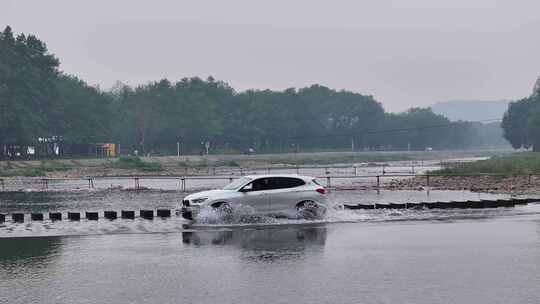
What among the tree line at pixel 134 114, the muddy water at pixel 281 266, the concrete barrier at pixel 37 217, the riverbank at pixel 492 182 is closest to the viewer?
the muddy water at pixel 281 266

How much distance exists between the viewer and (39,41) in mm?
104750

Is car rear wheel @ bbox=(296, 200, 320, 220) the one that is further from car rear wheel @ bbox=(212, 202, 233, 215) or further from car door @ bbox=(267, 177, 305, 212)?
car rear wheel @ bbox=(212, 202, 233, 215)

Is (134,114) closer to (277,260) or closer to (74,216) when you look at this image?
(74,216)

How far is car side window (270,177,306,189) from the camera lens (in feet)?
75.5

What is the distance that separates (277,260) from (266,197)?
8141mm

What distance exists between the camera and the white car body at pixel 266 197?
22.1m

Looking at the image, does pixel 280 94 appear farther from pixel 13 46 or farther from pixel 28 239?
pixel 28 239

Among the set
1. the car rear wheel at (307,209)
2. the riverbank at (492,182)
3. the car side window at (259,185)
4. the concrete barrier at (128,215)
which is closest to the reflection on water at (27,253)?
the concrete barrier at (128,215)

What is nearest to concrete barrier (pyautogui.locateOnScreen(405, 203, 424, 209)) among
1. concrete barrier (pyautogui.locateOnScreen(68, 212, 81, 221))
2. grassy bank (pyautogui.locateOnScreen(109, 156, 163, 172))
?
concrete barrier (pyautogui.locateOnScreen(68, 212, 81, 221))

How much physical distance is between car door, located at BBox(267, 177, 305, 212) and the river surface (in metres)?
0.51

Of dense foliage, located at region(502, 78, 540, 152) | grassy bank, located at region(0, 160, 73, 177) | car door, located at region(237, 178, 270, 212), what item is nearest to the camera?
car door, located at region(237, 178, 270, 212)

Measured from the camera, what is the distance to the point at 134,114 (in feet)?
454

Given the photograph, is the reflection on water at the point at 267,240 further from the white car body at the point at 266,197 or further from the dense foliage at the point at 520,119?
the dense foliage at the point at 520,119

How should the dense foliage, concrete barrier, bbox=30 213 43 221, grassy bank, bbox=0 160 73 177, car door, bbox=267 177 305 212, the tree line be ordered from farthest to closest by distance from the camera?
the dense foliage < the tree line < grassy bank, bbox=0 160 73 177 < concrete barrier, bbox=30 213 43 221 < car door, bbox=267 177 305 212
